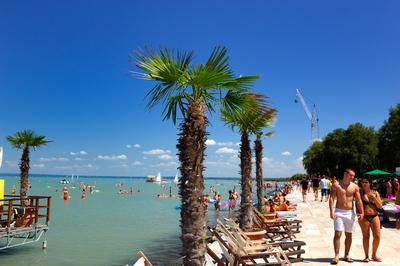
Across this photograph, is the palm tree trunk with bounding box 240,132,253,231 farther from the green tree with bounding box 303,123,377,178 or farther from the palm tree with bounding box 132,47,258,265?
the green tree with bounding box 303,123,377,178

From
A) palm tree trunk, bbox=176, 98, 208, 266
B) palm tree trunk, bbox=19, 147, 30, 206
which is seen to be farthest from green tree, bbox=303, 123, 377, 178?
palm tree trunk, bbox=176, 98, 208, 266

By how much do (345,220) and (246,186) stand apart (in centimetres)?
445

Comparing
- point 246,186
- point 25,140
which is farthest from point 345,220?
point 25,140

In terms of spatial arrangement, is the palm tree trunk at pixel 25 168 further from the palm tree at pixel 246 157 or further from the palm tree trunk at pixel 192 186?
the palm tree trunk at pixel 192 186

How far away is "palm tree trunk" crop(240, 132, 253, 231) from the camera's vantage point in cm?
1134

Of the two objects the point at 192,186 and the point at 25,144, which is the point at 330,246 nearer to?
the point at 192,186

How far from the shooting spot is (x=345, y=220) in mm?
7621

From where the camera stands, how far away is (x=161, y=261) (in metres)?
13.8

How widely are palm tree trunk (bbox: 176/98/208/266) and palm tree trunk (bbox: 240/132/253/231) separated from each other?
18.0 feet

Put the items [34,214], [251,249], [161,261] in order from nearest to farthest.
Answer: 1. [251,249]
2. [161,261]
3. [34,214]

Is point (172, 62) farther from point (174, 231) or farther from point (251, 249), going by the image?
point (174, 231)

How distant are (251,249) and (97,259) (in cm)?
1072

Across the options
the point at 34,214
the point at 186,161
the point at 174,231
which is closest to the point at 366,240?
the point at 186,161

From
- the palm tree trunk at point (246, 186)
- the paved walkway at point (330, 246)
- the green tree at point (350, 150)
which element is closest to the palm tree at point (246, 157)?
the palm tree trunk at point (246, 186)
